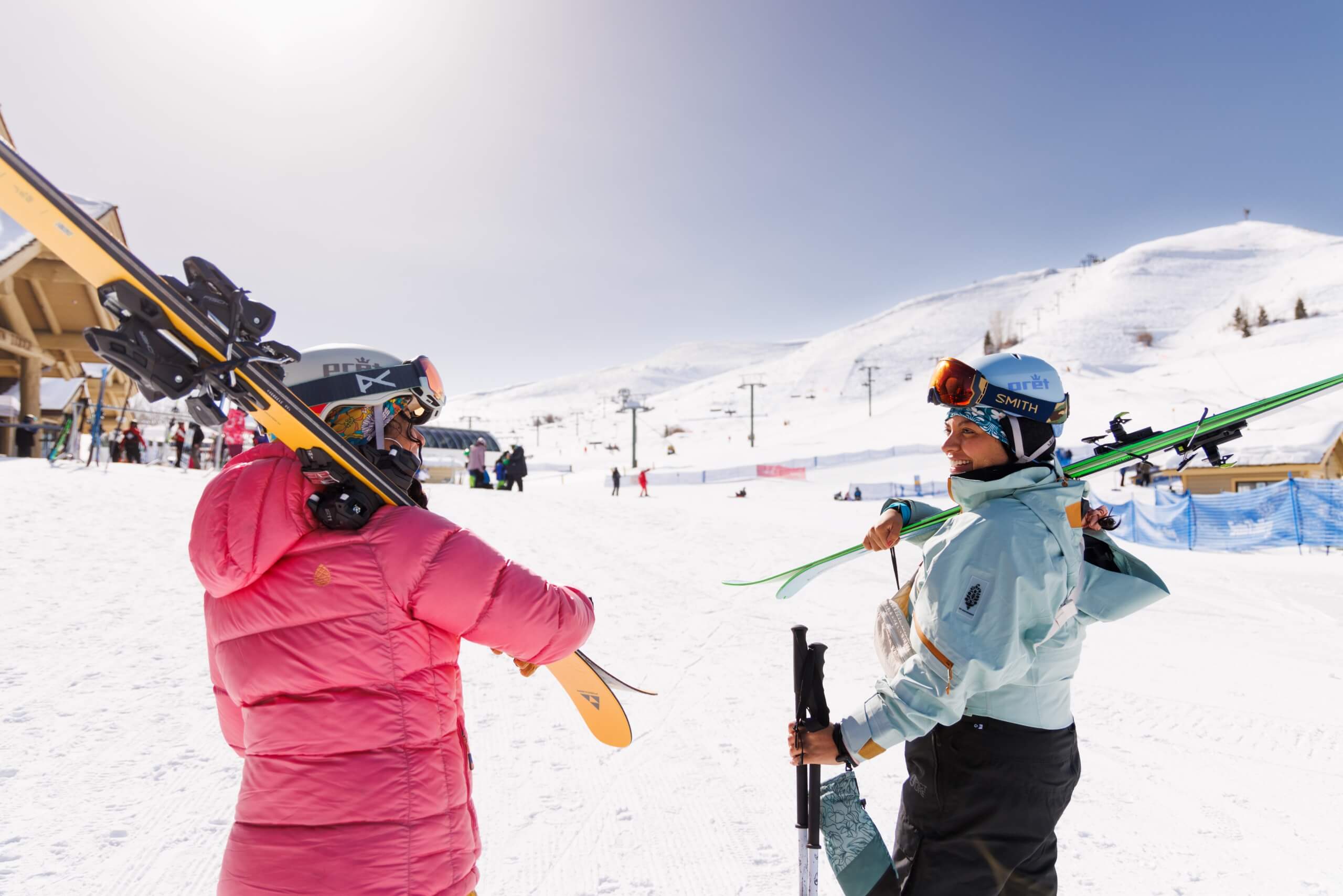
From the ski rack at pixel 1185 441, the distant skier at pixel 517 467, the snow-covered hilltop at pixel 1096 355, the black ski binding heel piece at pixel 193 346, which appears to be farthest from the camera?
the snow-covered hilltop at pixel 1096 355

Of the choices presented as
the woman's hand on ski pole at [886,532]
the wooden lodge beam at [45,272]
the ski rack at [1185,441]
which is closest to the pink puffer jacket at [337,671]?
the woman's hand on ski pole at [886,532]

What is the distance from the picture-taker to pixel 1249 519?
49.9 feet

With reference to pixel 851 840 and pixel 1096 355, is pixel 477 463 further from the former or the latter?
pixel 1096 355

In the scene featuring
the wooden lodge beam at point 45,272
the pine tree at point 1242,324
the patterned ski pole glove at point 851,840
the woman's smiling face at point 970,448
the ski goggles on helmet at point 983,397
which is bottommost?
the patterned ski pole glove at point 851,840

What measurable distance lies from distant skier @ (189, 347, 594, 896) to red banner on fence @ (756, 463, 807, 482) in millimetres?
41338

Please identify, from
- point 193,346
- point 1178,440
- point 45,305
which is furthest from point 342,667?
point 45,305

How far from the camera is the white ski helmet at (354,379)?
5.74 feet

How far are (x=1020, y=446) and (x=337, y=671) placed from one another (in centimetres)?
193

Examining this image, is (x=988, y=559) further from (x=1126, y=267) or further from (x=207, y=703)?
(x=1126, y=267)

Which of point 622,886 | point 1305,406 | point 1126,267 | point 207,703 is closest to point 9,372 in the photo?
point 207,703

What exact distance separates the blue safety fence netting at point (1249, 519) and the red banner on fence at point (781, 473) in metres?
25.8

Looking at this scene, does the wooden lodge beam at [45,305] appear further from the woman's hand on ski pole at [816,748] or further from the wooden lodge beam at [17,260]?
the woman's hand on ski pole at [816,748]

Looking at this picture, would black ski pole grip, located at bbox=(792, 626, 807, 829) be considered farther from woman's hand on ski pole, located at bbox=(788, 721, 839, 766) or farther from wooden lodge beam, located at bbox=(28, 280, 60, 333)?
wooden lodge beam, located at bbox=(28, 280, 60, 333)

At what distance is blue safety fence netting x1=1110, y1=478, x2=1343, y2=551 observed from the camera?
14.1 metres
